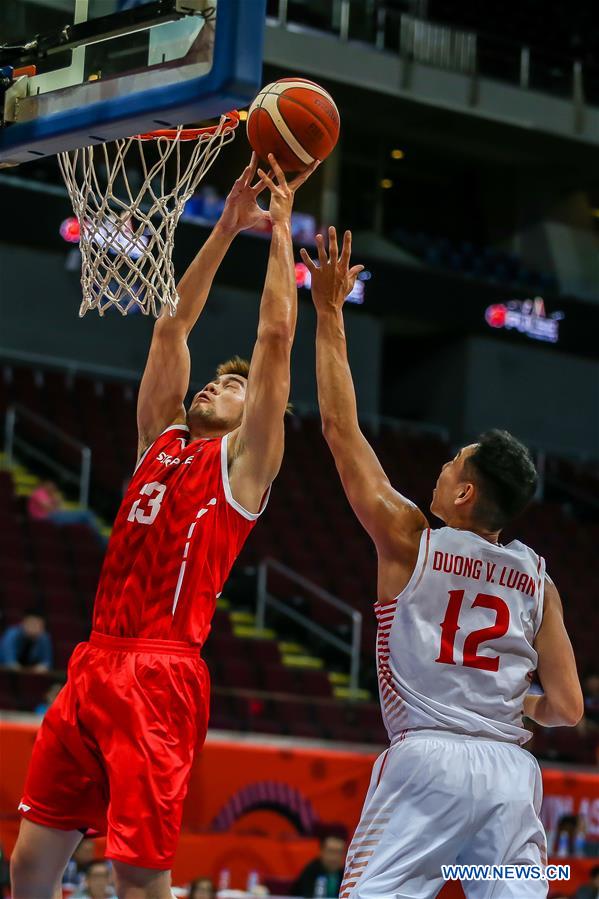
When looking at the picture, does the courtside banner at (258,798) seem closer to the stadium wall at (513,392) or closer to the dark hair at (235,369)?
the dark hair at (235,369)

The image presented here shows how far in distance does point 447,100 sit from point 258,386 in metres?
15.3

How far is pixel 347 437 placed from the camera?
3680 mm

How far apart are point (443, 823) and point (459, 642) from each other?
464 millimetres

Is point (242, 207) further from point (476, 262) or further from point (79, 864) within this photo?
point (476, 262)

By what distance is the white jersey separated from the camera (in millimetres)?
3475

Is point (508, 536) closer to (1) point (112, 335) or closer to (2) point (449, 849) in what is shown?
(1) point (112, 335)

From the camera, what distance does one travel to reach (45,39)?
13.6ft

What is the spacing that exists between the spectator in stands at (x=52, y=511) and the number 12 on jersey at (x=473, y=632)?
9599mm

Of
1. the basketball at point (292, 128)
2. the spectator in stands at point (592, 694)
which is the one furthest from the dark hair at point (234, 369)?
the spectator in stands at point (592, 694)

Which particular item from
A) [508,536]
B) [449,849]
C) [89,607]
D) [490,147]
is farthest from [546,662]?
[490,147]

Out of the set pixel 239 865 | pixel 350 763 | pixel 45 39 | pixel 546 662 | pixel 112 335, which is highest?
pixel 112 335

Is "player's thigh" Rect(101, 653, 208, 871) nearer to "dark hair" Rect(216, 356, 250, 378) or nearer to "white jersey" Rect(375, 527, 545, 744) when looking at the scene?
"white jersey" Rect(375, 527, 545, 744)

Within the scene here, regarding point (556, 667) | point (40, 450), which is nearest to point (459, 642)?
point (556, 667)

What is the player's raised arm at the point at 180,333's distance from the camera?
4.25 meters
